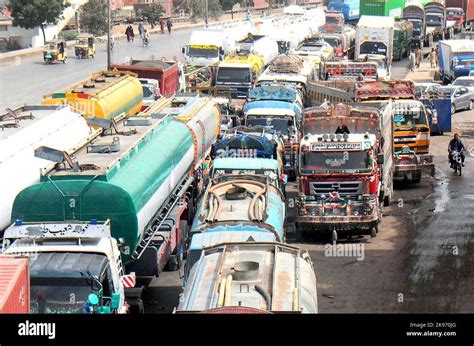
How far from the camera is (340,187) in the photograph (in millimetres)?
24688

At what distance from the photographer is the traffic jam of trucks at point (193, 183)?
48.6 ft

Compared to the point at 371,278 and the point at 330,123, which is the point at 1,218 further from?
the point at 330,123

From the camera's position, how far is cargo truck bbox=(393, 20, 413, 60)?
71875mm

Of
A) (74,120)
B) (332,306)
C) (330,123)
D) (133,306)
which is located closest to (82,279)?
(133,306)

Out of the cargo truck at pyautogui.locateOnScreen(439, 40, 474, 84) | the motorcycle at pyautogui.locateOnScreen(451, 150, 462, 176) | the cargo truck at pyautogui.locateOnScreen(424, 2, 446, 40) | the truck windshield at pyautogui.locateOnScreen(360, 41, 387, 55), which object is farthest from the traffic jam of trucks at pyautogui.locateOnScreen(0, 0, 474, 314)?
the cargo truck at pyautogui.locateOnScreen(424, 2, 446, 40)

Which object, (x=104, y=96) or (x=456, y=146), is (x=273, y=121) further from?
(x=104, y=96)

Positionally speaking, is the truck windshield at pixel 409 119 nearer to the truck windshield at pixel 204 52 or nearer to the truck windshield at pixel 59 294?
the truck windshield at pixel 59 294

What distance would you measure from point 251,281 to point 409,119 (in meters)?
18.8

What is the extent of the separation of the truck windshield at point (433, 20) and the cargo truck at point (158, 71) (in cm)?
4750

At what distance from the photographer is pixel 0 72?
61.2 meters

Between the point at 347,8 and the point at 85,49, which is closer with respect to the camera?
the point at 85,49

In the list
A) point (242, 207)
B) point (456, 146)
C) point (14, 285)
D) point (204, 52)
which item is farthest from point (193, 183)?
point (204, 52)

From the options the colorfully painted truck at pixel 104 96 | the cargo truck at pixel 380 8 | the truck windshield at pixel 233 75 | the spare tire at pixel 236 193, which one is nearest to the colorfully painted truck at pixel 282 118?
the colorfully painted truck at pixel 104 96
